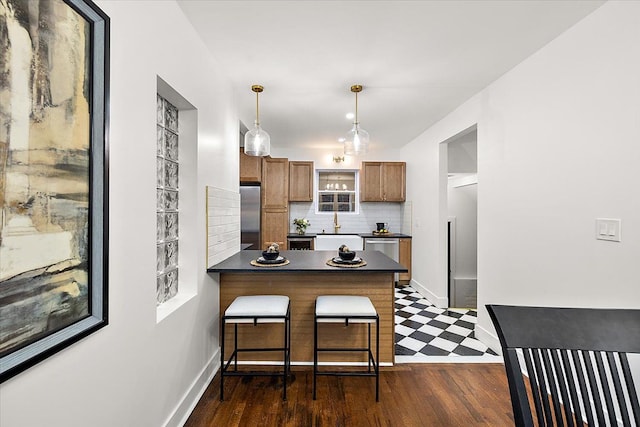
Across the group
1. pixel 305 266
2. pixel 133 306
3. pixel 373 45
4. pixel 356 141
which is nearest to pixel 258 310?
pixel 305 266

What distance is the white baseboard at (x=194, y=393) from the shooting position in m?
1.72

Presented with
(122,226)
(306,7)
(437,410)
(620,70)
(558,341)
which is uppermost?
(306,7)

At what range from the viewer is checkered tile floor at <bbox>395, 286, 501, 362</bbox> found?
2768 mm

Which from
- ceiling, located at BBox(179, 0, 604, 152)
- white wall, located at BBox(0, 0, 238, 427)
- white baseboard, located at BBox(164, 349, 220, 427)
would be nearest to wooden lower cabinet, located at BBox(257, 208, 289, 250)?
ceiling, located at BBox(179, 0, 604, 152)

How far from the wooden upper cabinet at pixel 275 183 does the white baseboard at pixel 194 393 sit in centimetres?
296

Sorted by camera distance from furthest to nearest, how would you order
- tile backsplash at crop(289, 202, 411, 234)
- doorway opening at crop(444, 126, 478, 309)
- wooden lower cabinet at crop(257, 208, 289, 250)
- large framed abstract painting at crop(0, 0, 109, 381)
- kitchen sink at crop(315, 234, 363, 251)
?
tile backsplash at crop(289, 202, 411, 234), kitchen sink at crop(315, 234, 363, 251), wooden lower cabinet at crop(257, 208, 289, 250), doorway opening at crop(444, 126, 478, 309), large framed abstract painting at crop(0, 0, 109, 381)

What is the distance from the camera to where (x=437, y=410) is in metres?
1.97

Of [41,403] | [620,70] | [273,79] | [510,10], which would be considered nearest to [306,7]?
[273,79]

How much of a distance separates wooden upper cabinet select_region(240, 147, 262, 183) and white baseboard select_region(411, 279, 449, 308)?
3004mm

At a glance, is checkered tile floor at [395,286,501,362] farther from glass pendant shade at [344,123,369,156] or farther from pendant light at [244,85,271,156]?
pendant light at [244,85,271,156]

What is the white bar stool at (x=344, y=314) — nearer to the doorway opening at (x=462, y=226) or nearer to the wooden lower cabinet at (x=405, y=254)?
the doorway opening at (x=462, y=226)

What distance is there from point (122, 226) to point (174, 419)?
1183 millimetres

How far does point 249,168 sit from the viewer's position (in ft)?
15.7

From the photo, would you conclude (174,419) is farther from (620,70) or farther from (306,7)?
(620,70)
